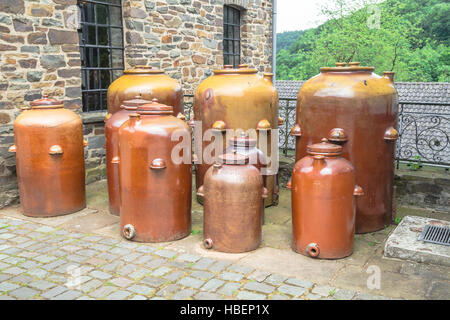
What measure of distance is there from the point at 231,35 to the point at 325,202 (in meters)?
6.98

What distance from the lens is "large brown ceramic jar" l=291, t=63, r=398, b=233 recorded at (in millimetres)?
4395

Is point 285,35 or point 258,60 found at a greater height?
point 285,35

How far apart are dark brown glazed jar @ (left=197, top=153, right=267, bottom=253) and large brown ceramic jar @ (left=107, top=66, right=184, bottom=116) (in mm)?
1650

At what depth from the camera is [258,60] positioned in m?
10.9

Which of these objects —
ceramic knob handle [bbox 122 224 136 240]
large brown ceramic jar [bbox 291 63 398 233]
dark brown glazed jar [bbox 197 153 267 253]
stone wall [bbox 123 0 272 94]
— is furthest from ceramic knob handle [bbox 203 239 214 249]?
stone wall [bbox 123 0 272 94]

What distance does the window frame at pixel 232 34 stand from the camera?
32.6ft

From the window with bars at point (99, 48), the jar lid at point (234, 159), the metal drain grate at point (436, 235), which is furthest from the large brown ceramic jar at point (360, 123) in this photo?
the window with bars at point (99, 48)

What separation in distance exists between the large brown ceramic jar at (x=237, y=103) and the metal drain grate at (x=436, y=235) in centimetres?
178

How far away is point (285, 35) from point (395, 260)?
45585 millimetres

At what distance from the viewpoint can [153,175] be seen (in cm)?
434

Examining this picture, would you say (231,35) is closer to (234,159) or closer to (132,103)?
(132,103)

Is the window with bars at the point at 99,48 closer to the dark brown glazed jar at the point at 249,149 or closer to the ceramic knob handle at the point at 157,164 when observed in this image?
the ceramic knob handle at the point at 157,164

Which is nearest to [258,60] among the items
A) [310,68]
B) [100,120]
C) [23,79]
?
[100,120]

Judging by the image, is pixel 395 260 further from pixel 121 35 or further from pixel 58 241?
pixel 121 35
